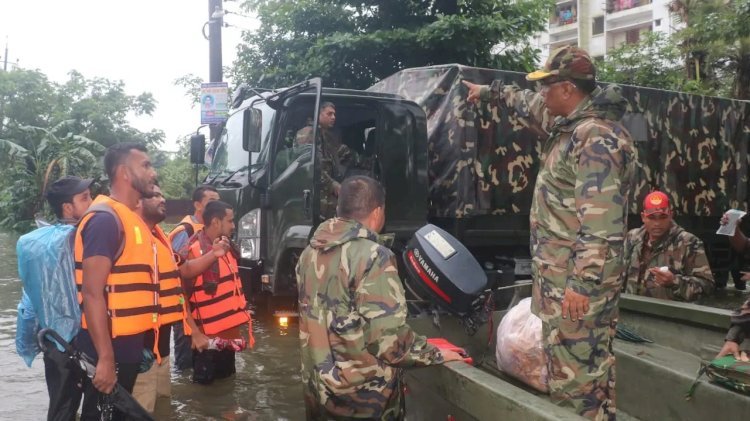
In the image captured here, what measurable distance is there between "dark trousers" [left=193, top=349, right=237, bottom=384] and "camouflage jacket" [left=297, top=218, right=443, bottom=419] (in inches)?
96.7

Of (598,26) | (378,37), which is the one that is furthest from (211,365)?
(598,26)

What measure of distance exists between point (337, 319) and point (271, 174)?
10.9 feet

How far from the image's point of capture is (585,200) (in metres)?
2.44

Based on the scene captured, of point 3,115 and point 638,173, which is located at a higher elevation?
point 3,115

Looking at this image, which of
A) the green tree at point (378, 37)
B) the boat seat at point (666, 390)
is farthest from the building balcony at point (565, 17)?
the boat seat at point (666, 390)

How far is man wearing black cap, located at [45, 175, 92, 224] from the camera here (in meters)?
3.44

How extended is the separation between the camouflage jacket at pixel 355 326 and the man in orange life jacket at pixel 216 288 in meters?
2.10

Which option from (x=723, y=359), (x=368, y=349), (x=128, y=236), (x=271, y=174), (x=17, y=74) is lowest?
(x=723, y=359)

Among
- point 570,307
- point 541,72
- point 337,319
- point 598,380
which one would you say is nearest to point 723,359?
point 598,380

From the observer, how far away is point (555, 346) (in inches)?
100

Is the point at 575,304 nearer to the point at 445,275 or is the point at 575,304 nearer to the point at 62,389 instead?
the point at 445,275

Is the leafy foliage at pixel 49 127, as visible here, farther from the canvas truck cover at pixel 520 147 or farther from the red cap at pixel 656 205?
the red cap at pixel 656 205

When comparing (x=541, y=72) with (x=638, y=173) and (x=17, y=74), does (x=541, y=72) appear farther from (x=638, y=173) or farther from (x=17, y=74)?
(x=17, y=74)

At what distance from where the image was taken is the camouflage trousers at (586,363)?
97.2 inches
